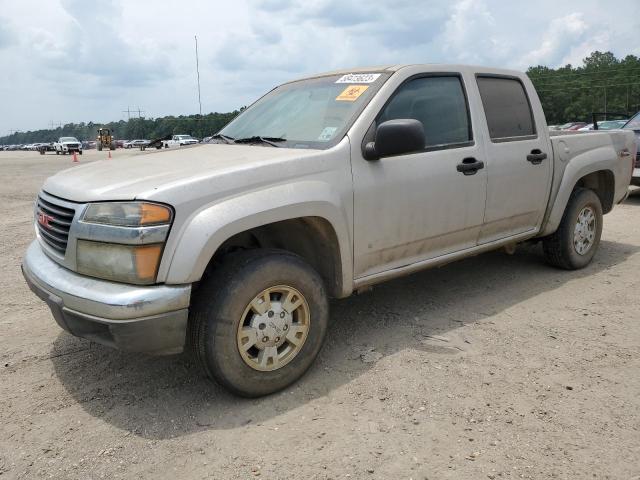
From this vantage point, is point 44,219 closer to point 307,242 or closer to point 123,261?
point 123,261

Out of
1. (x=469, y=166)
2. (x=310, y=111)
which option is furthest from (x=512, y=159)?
(x=310, y=111)

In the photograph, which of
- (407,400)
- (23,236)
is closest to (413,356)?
(407,400)

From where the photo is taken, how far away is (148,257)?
8.61 feet

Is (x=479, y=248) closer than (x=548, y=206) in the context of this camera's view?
Yes

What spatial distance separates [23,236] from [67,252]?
507 cm

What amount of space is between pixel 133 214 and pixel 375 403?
1.58m

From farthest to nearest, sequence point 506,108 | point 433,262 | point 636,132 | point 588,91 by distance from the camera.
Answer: point 588,91 < point 636,132 < point 506,108 < point 433,262

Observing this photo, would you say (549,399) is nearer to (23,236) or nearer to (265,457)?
(265,457)

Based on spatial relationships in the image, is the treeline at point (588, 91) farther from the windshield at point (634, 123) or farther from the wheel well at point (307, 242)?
the wheel well at point (307, 242)

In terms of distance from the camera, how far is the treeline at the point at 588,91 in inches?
3231

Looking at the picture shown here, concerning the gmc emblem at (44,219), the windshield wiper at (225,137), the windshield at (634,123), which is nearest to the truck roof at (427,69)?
the windshield wiper at (225,137)

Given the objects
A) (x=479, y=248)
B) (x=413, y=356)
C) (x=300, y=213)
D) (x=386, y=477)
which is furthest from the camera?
(x=479, y=248)

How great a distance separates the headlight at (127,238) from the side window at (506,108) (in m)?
2.73

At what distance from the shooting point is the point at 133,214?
8.68 feet
